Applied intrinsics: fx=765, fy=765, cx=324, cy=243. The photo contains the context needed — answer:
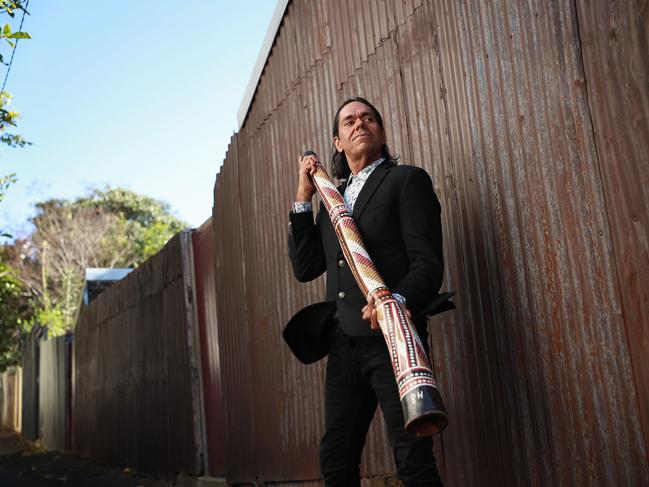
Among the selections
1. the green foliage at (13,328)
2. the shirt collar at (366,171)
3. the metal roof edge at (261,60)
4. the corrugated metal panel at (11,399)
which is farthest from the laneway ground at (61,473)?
the corrugated metal panel at (11,399)

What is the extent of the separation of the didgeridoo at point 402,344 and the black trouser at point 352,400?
185 millimetres

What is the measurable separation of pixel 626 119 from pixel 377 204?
2.98ft

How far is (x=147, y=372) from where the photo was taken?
9.76 metres

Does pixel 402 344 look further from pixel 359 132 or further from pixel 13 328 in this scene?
pixel 13 328

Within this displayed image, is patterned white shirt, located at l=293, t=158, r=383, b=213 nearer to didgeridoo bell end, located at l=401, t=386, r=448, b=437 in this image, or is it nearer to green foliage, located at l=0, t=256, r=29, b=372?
didgeridoo bell end, located at l=401, t=386, r=448, b=437

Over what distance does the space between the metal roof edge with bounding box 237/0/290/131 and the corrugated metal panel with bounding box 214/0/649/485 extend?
3.28 feet

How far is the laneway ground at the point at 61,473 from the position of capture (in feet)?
30.8

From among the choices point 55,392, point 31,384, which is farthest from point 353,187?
point 31,384

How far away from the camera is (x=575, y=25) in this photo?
2758mm

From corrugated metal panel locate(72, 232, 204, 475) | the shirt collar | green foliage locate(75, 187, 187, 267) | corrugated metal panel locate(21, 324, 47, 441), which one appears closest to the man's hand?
the shirt collar

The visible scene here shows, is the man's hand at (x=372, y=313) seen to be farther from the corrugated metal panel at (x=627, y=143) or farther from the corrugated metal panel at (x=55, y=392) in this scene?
the corrugated metal panel at (x=55, y=392)

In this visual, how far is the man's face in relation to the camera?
307 cm

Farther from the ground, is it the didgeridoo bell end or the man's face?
the man's face

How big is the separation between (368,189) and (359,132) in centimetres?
28
